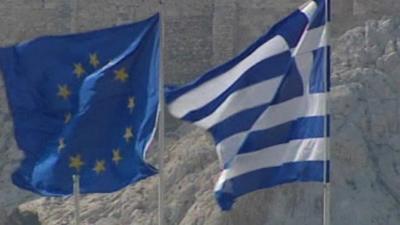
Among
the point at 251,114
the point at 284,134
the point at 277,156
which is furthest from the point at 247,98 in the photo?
the point at 277,156

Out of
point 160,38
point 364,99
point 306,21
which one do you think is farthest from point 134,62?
point 364,99

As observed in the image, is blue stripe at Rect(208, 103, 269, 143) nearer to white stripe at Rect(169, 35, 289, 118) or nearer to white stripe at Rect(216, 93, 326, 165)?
white stripe at Rect(216, 93, 326, 165)

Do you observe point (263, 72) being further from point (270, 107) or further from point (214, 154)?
point (214, 154)

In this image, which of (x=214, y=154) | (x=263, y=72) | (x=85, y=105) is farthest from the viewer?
(x=214, y=154)

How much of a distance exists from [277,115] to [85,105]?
6.59 feet

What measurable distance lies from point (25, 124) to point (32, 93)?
0.32 meters

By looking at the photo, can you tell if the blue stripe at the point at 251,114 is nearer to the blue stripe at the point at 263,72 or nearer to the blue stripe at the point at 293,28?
the blue stripe at the point at 263,72

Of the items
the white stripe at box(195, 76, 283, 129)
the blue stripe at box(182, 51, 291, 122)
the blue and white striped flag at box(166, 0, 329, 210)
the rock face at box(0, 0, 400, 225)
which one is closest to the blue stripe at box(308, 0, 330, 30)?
the blue and white striped flag at box(166, 0, 329, 210)

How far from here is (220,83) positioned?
2006 cm

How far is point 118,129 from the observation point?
20562 millimetres

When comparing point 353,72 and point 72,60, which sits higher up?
point 72,60

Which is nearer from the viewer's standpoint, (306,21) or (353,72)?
(306,21)

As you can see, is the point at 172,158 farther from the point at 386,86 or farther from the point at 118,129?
the point at 118,129

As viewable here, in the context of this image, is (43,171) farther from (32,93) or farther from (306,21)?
(306,21)
